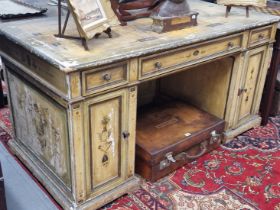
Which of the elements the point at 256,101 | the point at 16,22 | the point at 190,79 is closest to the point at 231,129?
the point at 256,101

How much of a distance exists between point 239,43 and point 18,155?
1.44 m

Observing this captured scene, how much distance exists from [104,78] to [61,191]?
0.65 m

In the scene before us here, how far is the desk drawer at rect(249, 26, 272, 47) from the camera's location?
2135 mm

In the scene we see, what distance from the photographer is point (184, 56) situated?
1791 mm

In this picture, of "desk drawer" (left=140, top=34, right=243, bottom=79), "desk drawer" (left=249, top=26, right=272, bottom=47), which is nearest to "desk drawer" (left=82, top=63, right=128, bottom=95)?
"desk drawer" (left=140, top=34, right=243, bottom=79)

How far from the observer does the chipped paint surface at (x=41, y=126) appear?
1.63 m

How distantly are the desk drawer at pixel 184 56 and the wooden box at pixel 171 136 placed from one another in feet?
1.50

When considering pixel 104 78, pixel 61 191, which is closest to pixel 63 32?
pixel 104 78

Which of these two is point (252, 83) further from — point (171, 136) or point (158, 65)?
point (158, 65)

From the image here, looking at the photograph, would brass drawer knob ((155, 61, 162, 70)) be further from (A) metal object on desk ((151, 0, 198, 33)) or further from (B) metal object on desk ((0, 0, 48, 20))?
(B) metal object on desk ((0, 0, 48, 20))

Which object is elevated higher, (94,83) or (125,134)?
(94,83)

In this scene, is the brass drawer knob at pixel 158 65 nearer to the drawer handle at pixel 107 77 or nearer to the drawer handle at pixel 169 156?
the drawer handle at pixel 107 77

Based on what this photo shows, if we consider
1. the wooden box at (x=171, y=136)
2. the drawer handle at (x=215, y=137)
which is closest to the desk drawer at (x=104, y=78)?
the wooden box at (x=171, y=136)

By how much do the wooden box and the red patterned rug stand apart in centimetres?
7
